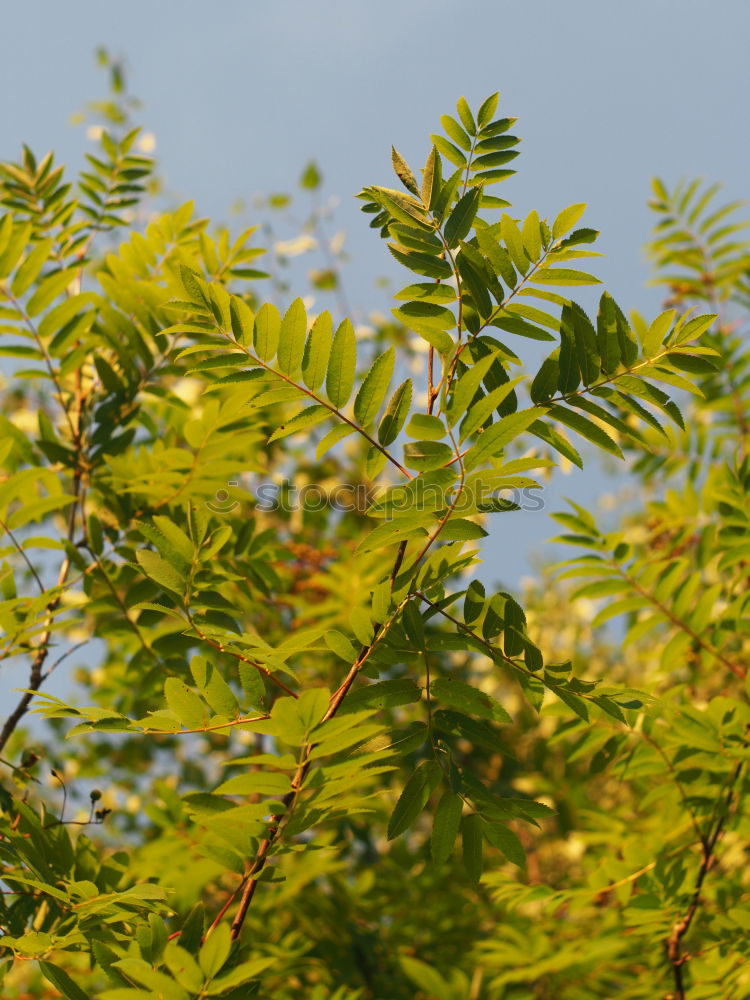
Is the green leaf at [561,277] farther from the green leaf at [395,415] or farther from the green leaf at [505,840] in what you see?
the green leaf at [505,840]

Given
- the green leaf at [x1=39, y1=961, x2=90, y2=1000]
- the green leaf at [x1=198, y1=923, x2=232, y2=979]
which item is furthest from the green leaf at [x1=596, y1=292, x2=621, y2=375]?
the green leaf at [x1=39, y1=961, x2=90, y2=1000]

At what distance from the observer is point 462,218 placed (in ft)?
4.30

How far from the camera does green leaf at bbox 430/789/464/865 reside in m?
1.23

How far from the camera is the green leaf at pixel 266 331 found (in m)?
1.34

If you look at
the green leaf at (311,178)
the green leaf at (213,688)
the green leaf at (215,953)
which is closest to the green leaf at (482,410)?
the green leaf at (213,688)

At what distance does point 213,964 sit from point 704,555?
1808mm

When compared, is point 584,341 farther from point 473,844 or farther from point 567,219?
point 473,844

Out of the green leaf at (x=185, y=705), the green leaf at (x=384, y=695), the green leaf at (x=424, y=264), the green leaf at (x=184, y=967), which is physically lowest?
the green leaf at (x=184, y=967)

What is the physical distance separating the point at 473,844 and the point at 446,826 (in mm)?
76

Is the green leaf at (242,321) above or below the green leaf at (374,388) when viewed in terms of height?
above

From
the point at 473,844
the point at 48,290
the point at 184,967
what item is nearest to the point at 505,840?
the point at 473,844

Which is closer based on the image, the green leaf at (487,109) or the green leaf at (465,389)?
the green leaf at (465,389)

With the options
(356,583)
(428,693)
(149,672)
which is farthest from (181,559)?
(356,583)

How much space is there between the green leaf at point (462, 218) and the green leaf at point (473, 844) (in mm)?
831
